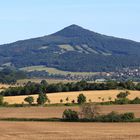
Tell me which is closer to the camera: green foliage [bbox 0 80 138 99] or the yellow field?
the yellow field

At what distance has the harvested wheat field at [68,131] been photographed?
62.2 metres

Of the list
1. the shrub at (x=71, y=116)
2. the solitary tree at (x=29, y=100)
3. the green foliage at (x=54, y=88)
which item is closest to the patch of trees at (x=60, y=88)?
the green foliage at (x=54, y=88)

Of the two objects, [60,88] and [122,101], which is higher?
[60,88]

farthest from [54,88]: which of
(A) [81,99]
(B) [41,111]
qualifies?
(B) [41,111]

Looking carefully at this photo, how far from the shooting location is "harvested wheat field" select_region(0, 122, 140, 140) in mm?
62250

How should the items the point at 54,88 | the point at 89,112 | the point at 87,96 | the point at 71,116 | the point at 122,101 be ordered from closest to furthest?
the point at 71,116, the point at 89,112, the point at 122,101, the point at 87,96, the point at 54,88

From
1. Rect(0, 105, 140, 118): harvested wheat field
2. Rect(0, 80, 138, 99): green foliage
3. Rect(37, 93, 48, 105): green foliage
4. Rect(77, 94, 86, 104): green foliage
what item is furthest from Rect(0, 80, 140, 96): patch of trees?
Rect(0, 105, 140, 118): harvested wheat field

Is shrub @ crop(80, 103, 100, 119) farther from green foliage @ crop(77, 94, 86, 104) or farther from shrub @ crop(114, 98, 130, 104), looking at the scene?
green foliage @ crop(77, 94, 86, 104)

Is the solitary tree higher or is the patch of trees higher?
the patch of trees

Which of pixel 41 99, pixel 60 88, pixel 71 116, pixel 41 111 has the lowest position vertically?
pixel 71 116

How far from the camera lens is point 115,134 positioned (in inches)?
2544

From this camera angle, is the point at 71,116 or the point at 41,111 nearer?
the point at 71,116

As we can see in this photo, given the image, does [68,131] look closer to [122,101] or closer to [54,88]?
[122,101]

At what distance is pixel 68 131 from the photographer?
226ft
